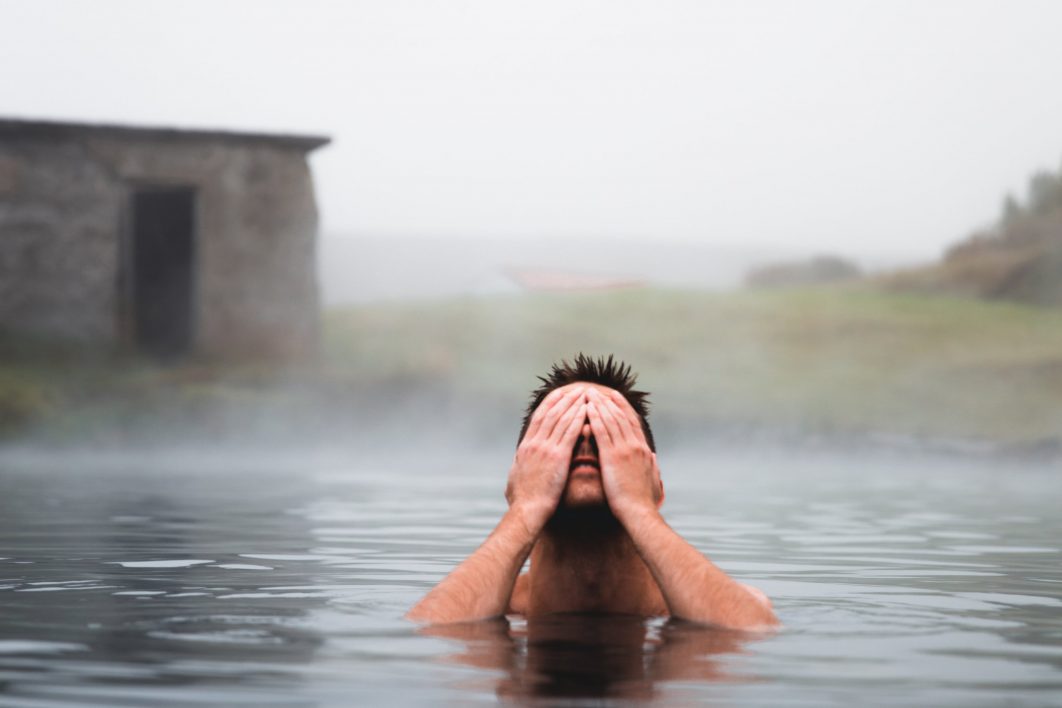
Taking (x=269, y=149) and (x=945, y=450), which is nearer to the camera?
(x=945, y=450)

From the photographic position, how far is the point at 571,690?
384cm

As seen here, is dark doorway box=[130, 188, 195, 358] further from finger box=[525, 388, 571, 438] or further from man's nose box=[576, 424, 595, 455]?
man's nose box=[576, 424, 595, 455]

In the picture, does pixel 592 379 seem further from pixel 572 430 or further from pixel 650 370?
pixel 650 370

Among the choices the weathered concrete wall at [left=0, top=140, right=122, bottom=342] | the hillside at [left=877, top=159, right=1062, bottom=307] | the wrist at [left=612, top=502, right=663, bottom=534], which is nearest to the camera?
the wrist at [left=612, top=502, right=663, bottom=534]

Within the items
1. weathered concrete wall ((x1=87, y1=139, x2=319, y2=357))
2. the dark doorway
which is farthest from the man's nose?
the dark doorway

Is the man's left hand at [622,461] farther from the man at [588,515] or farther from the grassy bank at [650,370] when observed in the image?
the grassy bank at [650,370]

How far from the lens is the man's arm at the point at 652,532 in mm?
4734

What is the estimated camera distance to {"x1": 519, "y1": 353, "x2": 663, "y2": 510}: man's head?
15.8 ft

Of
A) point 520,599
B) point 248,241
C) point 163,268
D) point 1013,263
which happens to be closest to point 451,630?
point 520,599

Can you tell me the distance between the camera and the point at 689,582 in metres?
4.84

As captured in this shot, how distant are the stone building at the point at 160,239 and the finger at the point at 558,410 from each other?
17.4m

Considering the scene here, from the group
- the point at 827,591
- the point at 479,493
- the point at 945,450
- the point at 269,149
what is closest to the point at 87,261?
the point at 269,149

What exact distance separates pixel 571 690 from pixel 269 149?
19.3 meters

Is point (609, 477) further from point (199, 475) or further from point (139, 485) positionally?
point (199, 475)
